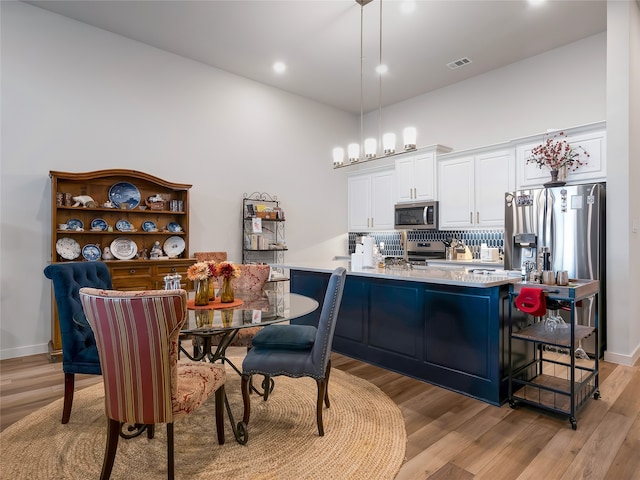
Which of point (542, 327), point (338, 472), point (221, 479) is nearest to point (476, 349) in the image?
point (542, 327)

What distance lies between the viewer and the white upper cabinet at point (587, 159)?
3791mm

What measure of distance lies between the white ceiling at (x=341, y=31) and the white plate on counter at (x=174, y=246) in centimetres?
238

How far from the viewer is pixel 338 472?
190 cm

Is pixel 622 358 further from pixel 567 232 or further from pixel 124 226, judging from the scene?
pixel 124 226

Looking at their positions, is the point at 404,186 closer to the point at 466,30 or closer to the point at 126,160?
the point at 466,30

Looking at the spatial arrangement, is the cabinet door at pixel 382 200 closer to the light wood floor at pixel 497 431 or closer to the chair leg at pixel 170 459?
the light wood floor at pixel 497 431

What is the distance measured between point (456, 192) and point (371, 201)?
5.39ft

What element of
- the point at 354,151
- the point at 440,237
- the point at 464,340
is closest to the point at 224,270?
the point at 464,340

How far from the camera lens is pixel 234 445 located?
2143mm

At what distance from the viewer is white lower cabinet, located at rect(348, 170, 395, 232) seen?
6172 millimetres

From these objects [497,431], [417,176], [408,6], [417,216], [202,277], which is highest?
[408,6]

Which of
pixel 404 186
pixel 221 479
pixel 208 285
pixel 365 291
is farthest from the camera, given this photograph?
pixel 404 186

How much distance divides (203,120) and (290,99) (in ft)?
5.28

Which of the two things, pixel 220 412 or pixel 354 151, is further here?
pixel 354 151
